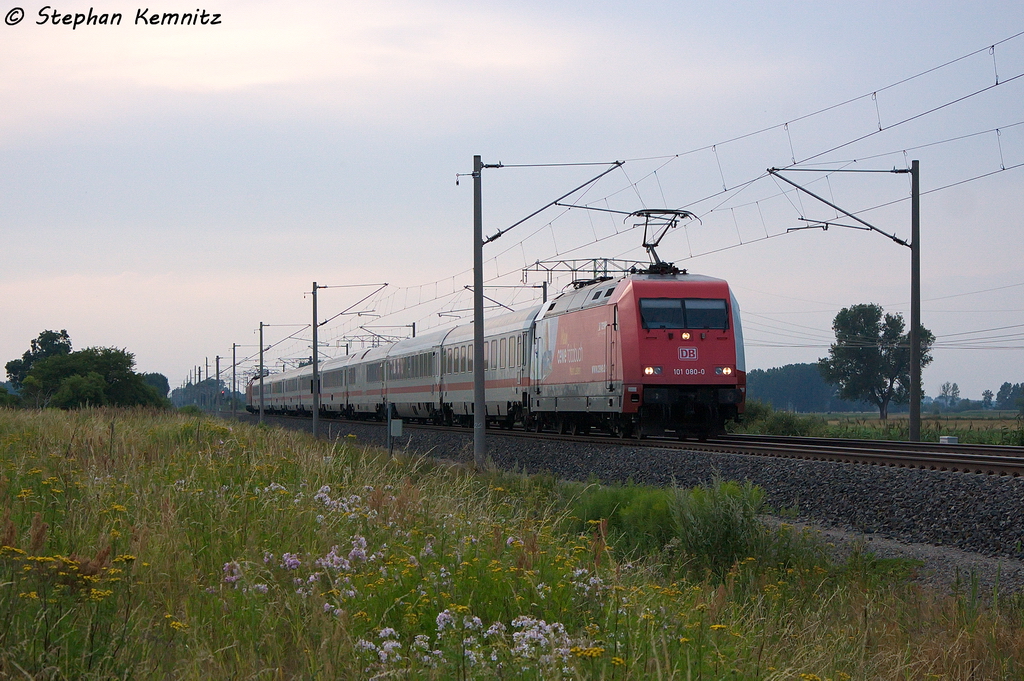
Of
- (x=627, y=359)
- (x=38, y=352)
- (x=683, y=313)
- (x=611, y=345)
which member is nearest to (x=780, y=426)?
(x=683, y=313)

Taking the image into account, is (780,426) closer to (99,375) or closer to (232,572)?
(232,572)

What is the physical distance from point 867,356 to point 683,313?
297ft

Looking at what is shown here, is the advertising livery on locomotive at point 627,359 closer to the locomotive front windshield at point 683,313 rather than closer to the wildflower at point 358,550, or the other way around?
the locomotive front windshield at point 683,313

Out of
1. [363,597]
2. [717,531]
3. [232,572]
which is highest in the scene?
[232,572]

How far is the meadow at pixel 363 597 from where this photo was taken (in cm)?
455

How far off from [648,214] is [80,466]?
15.7 metres

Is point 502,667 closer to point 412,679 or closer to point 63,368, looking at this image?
point 412,679

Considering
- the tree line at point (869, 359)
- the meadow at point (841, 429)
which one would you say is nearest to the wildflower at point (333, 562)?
the meadow at point (841, 429)

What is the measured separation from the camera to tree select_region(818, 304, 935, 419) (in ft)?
339

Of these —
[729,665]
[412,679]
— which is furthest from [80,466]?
[729,665]

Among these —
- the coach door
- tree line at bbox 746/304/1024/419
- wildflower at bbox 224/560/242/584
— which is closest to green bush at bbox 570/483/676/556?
wildflower at bbox 224/560/242/584

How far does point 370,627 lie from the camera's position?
5129mm

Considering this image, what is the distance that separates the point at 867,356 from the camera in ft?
344

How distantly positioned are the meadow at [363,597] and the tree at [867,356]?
9933cm
